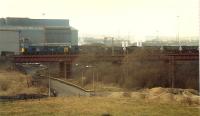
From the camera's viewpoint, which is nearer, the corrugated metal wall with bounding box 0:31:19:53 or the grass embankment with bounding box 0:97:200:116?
the grass embankment with bounding box 0:97:200:116

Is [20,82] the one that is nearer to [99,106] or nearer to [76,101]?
[76,101]

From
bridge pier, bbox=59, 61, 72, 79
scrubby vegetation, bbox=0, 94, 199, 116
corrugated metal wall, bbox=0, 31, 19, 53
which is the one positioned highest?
corrugated metal wall, bbox=0, 31, 19, 53

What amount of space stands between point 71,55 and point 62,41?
41.2 meters

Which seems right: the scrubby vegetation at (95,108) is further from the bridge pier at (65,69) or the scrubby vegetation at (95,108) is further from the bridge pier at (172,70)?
the bridge pier at (65,69)

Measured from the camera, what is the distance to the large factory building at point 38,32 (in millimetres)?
88125

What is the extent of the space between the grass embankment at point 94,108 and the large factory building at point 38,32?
47843mm

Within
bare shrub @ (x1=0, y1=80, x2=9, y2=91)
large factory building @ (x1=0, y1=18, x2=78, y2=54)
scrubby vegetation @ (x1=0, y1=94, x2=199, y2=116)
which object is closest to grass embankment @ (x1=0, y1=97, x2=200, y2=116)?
scrubby vegetation @ (x1=0, y1=94, x2=199, y2=116)

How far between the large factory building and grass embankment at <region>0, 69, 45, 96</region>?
22.5m

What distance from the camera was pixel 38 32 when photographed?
364 feet

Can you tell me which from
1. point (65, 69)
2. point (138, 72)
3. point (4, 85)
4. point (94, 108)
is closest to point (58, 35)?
point (65, 69)

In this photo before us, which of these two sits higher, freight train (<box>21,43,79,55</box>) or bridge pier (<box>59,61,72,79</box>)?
freight train (<box>21,43,79,55</box>)

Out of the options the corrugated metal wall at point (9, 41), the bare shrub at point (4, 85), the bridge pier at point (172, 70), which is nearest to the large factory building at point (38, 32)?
the corrugated metal wall at point (9, 41)

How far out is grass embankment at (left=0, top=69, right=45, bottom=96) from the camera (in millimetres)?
53287

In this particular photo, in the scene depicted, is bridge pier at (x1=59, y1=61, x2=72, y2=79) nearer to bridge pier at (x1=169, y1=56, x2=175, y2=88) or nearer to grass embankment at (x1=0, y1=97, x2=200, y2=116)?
bridge pier at (x1=169, y1=56, x2=175, y2=88)
